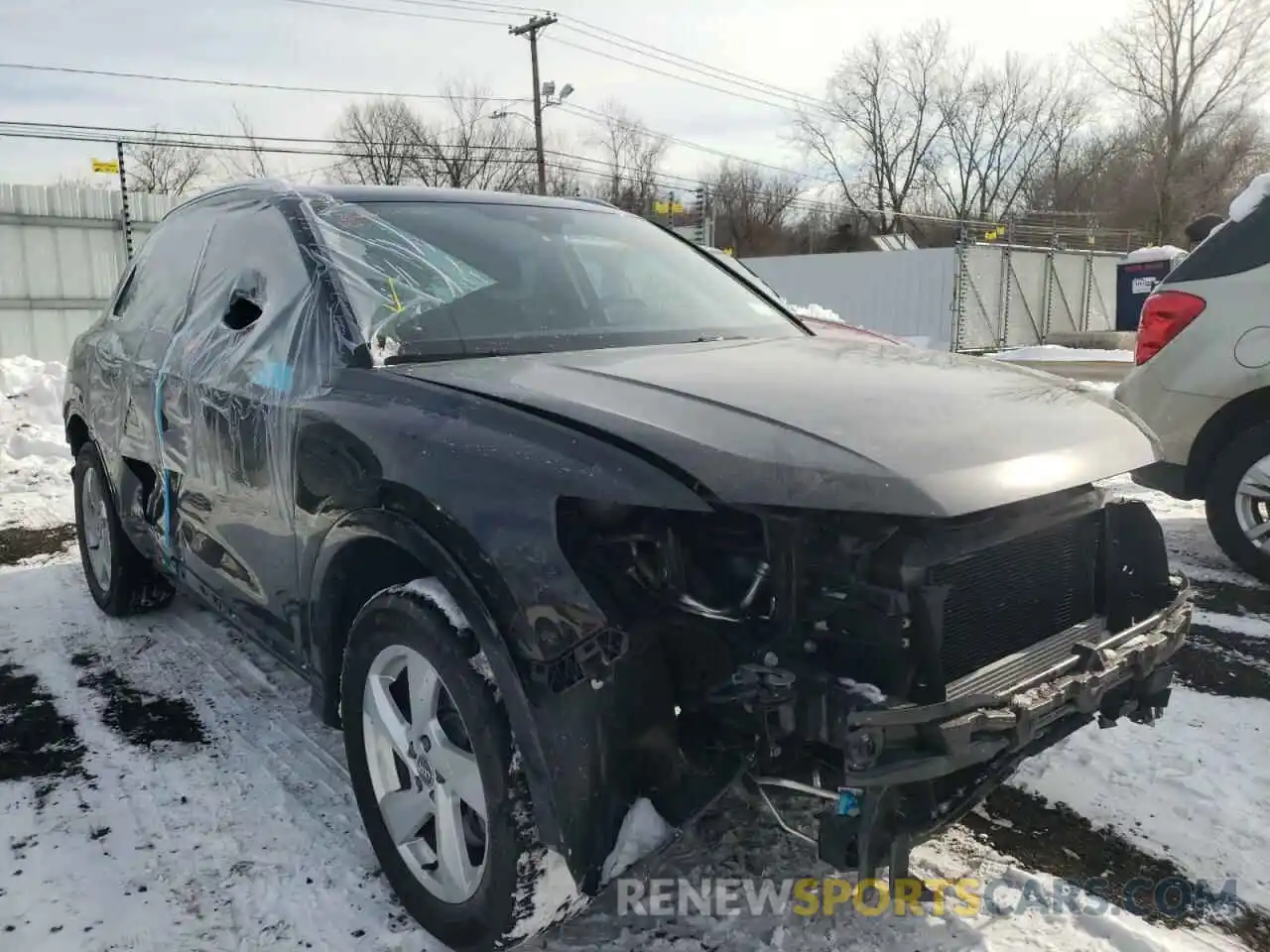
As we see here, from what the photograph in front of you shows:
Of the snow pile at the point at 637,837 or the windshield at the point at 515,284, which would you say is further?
the windshield at the point at 515,284

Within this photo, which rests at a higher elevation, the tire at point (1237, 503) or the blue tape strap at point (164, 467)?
the blue tape strap at point (164, 467)

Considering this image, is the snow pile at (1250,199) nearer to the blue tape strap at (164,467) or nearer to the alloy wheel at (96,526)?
the blue tape strap at (164,467)

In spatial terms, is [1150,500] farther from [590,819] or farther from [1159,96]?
[1159,96]

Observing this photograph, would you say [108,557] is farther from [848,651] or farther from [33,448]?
[33,448]

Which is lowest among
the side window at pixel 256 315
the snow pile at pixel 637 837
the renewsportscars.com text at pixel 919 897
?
the renewsportscars.com text at pixel 919 897

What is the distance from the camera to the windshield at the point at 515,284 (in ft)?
8.81

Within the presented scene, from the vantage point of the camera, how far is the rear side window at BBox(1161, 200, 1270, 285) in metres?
4.48

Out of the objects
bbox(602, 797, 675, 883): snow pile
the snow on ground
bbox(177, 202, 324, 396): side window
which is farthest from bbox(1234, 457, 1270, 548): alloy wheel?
bbox(177, 202, 324, 396): side window

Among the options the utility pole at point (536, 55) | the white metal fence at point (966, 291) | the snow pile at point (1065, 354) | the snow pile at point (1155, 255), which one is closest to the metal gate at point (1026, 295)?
the white metal fence at point (966, 291)

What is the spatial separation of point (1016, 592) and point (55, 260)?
15.4m

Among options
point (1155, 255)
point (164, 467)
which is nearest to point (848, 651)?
point (164, 467)

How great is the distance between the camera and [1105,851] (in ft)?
8.43

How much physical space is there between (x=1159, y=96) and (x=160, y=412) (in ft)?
131

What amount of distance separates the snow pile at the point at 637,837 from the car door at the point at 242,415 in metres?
1.23
